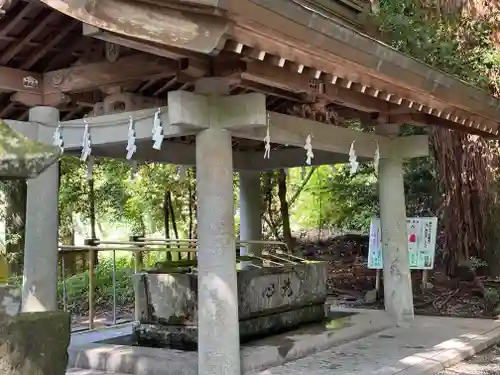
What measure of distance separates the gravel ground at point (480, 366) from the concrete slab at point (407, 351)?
8 centimetres

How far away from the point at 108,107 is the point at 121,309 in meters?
6.24

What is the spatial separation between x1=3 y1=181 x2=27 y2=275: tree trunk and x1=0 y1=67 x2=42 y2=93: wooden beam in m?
6.12

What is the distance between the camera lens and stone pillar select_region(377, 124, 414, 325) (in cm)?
888

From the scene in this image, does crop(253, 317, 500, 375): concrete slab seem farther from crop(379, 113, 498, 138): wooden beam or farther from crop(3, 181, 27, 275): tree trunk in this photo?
crop(3, 181, 27, 275): tree trunk

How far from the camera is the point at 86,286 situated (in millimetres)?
12992

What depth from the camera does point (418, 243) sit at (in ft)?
33.8

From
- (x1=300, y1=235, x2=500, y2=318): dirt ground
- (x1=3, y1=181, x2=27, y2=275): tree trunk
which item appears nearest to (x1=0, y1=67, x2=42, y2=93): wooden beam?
(x1=3, y1=181, x2=27, y2=275): tree trunk

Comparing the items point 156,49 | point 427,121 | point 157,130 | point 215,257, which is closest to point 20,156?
point 156,49

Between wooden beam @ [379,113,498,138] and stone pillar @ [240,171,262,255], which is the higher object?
wooden beam @ [379,113,498,138]

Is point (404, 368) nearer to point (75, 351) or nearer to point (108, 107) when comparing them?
point (75, 351)

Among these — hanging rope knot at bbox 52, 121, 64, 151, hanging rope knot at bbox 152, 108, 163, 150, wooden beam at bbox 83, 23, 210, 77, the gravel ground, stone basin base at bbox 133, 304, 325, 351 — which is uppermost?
wooden beam at bbox 83, 23, 210, 77

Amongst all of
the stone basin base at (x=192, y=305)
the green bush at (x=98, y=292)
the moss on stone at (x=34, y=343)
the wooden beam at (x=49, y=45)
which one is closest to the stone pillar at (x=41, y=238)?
the wooden beam at (x=49, y=45)

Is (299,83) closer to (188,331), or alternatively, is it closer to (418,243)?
(188,331)

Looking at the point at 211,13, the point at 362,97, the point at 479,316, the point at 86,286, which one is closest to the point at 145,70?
the point at 211,13
